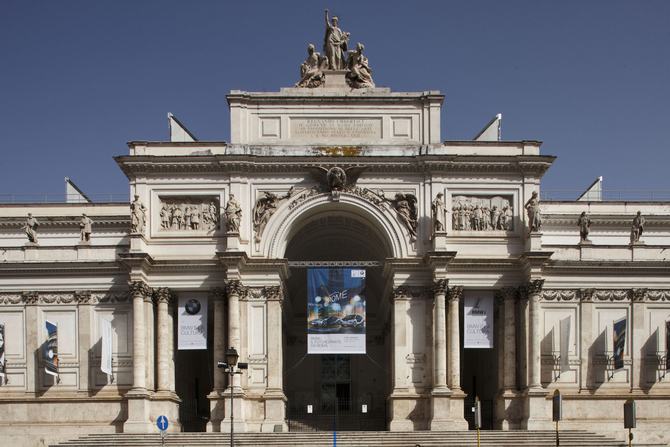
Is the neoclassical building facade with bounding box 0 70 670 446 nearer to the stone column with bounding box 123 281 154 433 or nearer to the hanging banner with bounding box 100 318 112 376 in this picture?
the stone column with bounding box 123 281 154 433

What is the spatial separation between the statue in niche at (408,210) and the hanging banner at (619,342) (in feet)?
35.2

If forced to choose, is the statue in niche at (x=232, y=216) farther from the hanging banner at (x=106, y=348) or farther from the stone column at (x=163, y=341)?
the hanging banner at (x=106, y=348)

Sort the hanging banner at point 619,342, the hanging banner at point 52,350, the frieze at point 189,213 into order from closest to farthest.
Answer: the hanging banner at point 52,350 → the hanging banner at point 619,342 → the frieze at point 189,213

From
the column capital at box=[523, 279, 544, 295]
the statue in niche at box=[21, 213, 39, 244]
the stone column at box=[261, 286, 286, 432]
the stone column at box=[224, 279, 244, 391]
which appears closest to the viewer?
the stone column at box=[261, 286, 286, 432]

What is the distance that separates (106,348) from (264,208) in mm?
10096

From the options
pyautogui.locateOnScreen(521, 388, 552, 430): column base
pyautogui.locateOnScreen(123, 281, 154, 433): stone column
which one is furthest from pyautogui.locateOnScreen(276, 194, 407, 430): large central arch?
pyautogui.locateOnScreen(123, 281, 154, 433): stone column

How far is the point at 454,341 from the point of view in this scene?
35031 mm

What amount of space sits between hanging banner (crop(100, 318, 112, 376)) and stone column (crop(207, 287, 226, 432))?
16.3ft

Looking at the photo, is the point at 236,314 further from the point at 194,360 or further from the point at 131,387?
the point at 194,360

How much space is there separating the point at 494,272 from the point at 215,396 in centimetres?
1481

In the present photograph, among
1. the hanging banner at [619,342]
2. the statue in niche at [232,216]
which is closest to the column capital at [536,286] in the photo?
the hanging banner at [619,342]

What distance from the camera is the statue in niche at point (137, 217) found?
116ft

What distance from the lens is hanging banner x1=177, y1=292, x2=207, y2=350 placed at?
35250mm

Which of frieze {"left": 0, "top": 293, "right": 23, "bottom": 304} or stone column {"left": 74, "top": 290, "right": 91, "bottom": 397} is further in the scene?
frieze {"left": 0, "top": 293, "right": 23, "bottom": 304}
